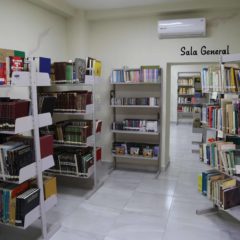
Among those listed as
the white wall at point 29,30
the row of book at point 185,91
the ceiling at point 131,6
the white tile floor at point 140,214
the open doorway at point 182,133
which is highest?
the ceiling at point 131,6

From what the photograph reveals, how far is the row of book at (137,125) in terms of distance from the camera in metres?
4.45

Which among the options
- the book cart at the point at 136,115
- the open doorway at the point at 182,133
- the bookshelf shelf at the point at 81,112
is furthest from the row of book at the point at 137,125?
the bookshelf shelf at the point at 81,112

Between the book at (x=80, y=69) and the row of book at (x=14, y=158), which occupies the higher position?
the book at (x=80, y=69)

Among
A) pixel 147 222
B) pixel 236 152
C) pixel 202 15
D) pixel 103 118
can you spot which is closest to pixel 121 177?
pixel 103 118

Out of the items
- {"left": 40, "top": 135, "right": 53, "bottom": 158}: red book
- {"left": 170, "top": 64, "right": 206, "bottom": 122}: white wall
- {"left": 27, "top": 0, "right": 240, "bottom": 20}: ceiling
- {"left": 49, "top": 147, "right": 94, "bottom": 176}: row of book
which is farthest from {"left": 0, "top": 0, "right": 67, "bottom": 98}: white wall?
{"left": 170, "top": 64, "right": 206, "bottom": 122}: white wall

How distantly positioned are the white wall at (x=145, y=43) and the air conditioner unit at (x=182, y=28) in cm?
15

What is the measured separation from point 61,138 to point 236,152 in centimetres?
236

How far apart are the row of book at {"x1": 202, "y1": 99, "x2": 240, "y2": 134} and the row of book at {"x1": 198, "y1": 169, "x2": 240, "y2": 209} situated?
0.62 metres

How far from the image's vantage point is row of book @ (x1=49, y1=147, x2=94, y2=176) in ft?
12.2

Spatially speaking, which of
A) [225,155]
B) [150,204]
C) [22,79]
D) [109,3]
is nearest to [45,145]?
[22,79]

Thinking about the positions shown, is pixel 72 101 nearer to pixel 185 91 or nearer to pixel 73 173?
pixel 73 173

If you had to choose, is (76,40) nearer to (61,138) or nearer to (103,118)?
(103,118)

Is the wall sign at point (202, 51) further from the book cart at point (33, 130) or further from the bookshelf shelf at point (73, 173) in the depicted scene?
the book cart at point (33, 130)

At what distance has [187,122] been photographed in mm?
10867
